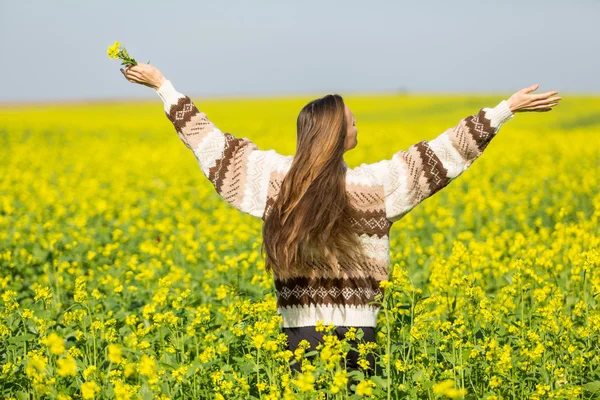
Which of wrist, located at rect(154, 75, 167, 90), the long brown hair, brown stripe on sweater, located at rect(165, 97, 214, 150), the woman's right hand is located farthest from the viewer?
wrist, located at rect(154, 75, 167, 90)

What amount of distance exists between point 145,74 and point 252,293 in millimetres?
2213

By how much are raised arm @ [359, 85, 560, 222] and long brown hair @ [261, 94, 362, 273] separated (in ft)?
0.64

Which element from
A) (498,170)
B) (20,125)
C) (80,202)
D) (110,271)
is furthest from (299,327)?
(20,125)

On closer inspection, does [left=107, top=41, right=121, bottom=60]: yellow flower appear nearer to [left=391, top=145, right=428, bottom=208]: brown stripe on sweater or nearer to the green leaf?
[left=391, top=145, right=428, bottom=208]: brown stripe on sweater

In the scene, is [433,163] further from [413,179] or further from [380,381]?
[380,381]

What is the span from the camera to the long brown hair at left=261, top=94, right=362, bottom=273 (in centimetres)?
327

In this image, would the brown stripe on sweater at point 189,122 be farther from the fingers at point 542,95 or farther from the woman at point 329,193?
the fingers at point 542,95

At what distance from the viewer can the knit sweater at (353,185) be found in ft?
11.2

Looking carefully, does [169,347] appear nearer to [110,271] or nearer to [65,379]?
[65,379]

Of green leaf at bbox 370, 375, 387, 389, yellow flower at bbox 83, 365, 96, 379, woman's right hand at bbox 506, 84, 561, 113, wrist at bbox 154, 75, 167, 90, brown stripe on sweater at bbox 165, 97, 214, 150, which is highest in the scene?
wrist at bbox 154, 75, 167, 90

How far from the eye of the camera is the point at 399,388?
10.9ft

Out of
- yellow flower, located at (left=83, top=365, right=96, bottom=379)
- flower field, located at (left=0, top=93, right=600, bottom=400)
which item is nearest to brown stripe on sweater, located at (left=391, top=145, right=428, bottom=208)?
flower field, located at (left=0, top=93, right=600, bottom=400)

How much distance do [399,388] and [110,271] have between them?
11.1 feet

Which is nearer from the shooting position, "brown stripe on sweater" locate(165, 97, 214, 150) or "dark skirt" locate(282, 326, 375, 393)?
"dark skirt" locate(282, 326, 375, 393)
